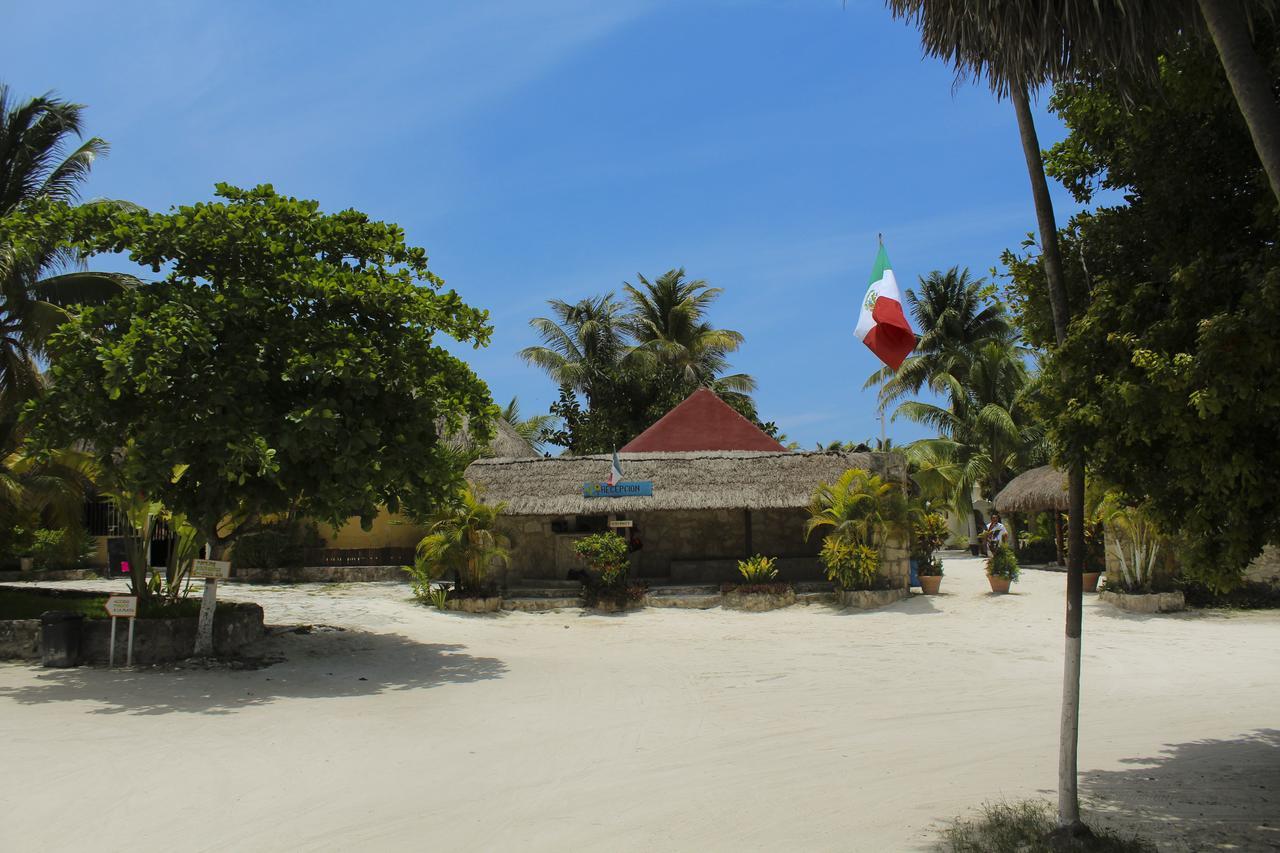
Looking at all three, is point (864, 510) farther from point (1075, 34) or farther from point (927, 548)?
point (1075, 34)

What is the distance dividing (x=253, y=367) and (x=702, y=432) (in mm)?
14833

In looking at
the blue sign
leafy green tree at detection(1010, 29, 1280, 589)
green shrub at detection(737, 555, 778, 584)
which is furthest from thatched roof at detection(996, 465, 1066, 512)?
leafy green tree at detection(1010, 29, 1280, 589)

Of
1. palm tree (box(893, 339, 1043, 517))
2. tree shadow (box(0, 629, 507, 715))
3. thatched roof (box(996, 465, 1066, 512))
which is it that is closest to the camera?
tree shadow (box(0, 629, 507, 715))

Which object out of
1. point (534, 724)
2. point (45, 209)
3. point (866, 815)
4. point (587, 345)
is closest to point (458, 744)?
point (534, 724)

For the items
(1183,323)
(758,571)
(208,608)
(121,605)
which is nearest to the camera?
(1183,323)

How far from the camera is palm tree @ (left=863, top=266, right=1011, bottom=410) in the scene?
36.2 m

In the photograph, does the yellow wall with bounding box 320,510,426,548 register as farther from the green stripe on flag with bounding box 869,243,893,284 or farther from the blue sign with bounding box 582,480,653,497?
the green stripe on flag with bounding box 869,243,893,284

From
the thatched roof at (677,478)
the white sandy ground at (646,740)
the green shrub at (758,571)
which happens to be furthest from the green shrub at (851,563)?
the white sandy ground at (646,740)

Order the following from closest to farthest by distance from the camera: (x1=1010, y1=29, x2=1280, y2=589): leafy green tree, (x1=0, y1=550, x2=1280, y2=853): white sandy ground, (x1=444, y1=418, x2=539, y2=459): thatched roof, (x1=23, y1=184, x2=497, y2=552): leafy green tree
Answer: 1. (x1=1010, y1=29, x2=1280, y2=589): leafy green tree
2. (x1=0, y1=550, x2=1280, y2=853): white sandy ground
3. (x1=23, y1=184, x2=497, y2=552): leafy green tree
4. (x1=444, y1=418, x2=539, y2=459): thatched roof

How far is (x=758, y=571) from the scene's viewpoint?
1834cm

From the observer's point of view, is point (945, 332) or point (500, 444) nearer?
point (500, 444)

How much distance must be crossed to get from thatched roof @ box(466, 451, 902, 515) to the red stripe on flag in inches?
322

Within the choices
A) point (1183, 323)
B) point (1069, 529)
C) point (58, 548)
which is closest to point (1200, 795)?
point (1069, 529)

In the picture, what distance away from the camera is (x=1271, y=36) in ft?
17.6
